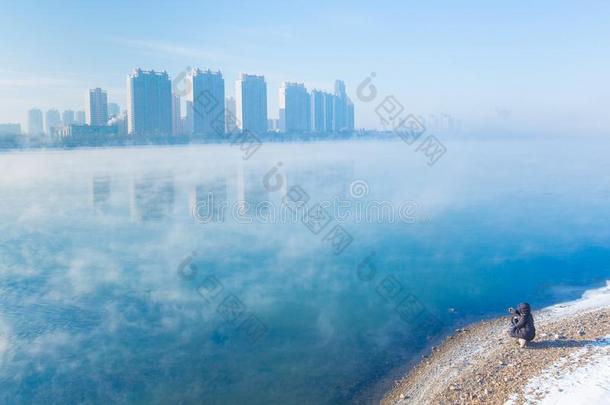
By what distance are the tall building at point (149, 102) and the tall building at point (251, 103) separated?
52.0ft

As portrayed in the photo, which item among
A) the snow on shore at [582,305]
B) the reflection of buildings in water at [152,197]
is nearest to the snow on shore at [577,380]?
the snow on shore at [582,305]

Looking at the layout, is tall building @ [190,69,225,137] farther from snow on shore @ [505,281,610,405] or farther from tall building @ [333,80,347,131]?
snow on shore @ [505,281,610,405]

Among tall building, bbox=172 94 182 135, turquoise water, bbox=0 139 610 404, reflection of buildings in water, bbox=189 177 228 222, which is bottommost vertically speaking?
turquoise water, bbox=0 139 610 404

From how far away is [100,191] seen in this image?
1115 inches

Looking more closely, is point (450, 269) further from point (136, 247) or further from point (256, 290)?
point (136, 247)

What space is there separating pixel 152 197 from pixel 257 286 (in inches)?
620

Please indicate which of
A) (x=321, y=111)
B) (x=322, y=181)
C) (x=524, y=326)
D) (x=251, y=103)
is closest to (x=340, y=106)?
(x=321, y=111)

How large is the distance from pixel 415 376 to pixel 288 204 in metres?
16.5

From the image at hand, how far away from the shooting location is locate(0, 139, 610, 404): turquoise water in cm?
797

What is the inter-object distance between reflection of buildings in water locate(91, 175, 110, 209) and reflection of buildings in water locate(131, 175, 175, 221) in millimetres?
1336

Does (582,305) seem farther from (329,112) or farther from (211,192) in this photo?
(329,112)

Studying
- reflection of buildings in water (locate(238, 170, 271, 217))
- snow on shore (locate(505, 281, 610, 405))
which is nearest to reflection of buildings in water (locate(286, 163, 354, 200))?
reflection of buildings in water (locate(238, 170, 271, 217))

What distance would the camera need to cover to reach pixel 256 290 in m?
11.5

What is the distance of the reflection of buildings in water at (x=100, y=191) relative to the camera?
2412 centimetres
